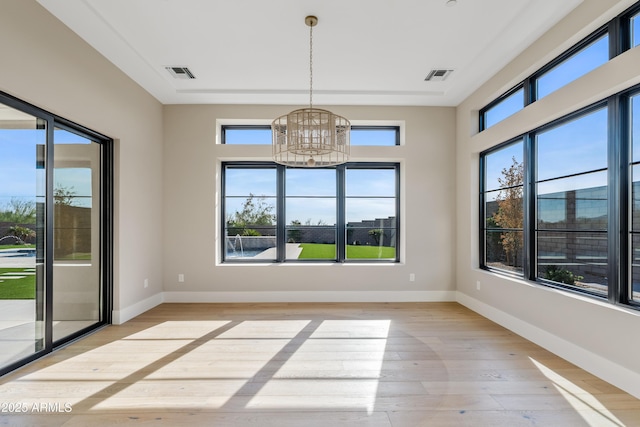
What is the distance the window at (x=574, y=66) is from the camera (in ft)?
9.25

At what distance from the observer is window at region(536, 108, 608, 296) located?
2836mm

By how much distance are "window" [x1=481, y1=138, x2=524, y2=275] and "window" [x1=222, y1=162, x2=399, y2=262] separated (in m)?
1.37

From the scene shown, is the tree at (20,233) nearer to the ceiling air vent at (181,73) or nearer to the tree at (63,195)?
the tree at (63,195)

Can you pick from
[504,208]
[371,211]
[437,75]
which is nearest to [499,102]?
[437,75]

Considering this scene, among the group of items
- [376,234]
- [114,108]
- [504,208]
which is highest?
[114,108]

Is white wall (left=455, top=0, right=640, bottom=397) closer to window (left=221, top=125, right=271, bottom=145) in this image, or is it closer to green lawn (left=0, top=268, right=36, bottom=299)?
window (left=221, top=125, right=271, bottom=145)

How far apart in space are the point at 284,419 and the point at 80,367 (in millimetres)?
1988

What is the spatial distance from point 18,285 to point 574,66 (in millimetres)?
5397

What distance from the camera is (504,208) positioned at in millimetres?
4195

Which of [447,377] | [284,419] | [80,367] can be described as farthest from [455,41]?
[80,367]

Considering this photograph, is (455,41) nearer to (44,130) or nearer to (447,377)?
(447,377)

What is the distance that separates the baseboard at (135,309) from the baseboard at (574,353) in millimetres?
4684

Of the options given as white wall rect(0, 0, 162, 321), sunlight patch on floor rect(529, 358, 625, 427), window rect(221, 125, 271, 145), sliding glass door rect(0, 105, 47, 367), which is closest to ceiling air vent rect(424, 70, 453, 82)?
window rect(221, 125, 271, 145)

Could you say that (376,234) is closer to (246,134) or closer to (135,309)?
(246,134)
